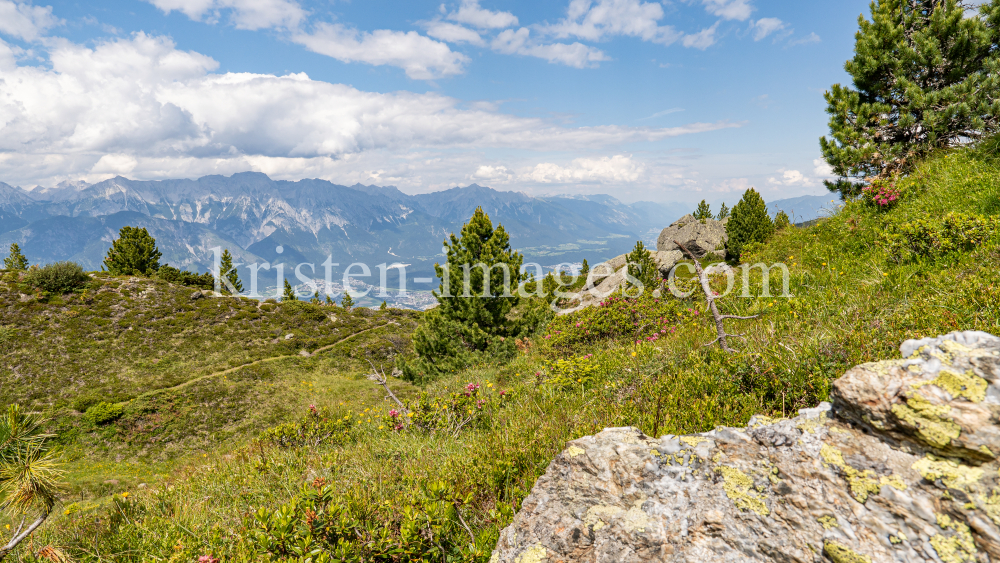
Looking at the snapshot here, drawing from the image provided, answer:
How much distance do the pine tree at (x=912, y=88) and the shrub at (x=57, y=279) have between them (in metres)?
51.6

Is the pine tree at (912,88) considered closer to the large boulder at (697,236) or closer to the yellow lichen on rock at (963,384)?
the yellow lichen on rock at (963,384)

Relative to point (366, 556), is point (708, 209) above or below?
above

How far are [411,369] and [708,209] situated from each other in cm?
5157

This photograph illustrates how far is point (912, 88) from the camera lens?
10719 mm

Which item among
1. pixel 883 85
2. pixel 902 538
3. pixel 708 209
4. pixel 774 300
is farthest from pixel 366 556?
pixel 708 209

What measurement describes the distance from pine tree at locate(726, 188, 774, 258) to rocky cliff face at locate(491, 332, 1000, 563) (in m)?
35.9

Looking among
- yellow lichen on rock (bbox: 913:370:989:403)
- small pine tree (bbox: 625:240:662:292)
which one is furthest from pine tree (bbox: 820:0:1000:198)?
small pine tree (bbox: 625:240:662:292)

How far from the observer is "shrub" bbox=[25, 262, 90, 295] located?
108ft

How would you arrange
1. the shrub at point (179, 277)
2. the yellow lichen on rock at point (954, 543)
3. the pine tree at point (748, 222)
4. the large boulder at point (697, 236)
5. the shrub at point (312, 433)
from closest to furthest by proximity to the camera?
the yellow lichen on rock at point (954, 543), the shrub at point (312, 433), the pine tree at point (748, 222), the large boulder at point (697, 236), the shrub at point (179, 277)

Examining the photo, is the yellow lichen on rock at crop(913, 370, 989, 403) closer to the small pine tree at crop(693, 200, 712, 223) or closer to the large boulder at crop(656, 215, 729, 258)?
the large boulder at crop(656, 215, 729, 258)

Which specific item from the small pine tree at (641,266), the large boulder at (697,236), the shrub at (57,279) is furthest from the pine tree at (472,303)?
the shrub at (57,279)

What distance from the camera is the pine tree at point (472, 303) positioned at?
1867 cm

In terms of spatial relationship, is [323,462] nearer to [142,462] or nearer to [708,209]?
[142,462]

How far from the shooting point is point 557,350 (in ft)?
34.1
